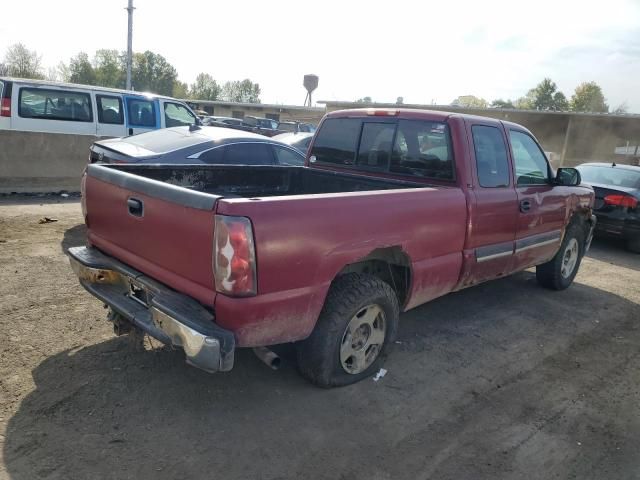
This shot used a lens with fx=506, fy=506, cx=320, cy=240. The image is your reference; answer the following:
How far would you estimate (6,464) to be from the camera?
2592 millimetres

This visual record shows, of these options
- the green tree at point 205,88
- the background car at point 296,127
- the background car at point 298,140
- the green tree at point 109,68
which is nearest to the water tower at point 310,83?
the background car at point 296,127

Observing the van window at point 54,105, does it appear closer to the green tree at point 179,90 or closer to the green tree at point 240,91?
the green tree at point 179,90

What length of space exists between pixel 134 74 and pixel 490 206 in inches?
4389

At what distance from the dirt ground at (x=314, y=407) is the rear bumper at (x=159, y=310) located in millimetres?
550

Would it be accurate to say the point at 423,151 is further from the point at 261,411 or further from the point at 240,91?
the point at 240,91

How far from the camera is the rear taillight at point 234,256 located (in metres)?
2.62

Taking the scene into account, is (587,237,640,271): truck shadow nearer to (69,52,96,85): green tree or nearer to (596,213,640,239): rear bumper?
(596,213,640,239): rear bumper

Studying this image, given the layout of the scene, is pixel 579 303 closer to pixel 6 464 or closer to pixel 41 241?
pixel 6 464

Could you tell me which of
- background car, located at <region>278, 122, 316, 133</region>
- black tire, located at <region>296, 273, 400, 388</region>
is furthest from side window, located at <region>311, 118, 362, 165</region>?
background car, located at <region>278, 122, 316, 133</region>

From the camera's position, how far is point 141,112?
426 inches

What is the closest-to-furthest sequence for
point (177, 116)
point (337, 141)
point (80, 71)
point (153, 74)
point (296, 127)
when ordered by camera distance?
point (337, 141)
point (177, 116)
point (296, 127)
point (80, 71)
point (153, 74)

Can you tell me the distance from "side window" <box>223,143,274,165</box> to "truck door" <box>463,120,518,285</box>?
12.2 feet

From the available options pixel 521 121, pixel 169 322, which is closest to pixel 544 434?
pixel 169 322

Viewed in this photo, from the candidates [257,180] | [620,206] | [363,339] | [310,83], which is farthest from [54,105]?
[310,83]
